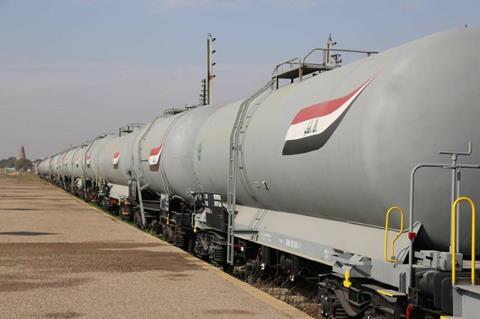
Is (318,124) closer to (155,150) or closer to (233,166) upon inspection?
(233,166)

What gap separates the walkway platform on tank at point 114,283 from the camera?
781 cm

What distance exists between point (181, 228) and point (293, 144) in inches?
306

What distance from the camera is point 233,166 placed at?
34.7 feet

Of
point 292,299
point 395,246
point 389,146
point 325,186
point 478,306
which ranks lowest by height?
point 292,299

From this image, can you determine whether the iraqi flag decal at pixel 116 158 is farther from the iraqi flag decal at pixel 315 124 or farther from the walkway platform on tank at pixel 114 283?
the iraqi flag decal at pixel 315 124

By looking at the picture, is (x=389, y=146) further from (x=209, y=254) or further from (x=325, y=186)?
(x=209, y=254)

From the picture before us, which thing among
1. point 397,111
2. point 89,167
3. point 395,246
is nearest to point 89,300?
point 395,246

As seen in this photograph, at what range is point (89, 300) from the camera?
8.44m

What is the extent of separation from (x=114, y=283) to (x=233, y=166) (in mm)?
2748

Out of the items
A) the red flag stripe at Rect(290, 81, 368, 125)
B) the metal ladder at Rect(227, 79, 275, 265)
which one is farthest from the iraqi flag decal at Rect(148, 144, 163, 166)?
the red flag stripe at Rect(290, 81, 368, 125)

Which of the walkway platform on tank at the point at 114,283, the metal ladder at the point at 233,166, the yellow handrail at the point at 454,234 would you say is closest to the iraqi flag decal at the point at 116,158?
the walkway platform on tank at the point at 114,283

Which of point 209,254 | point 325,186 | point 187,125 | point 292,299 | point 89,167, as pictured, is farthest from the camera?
point 89,167

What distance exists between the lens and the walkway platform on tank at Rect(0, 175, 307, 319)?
781cm

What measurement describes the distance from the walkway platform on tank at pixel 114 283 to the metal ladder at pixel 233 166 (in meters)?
0.63
